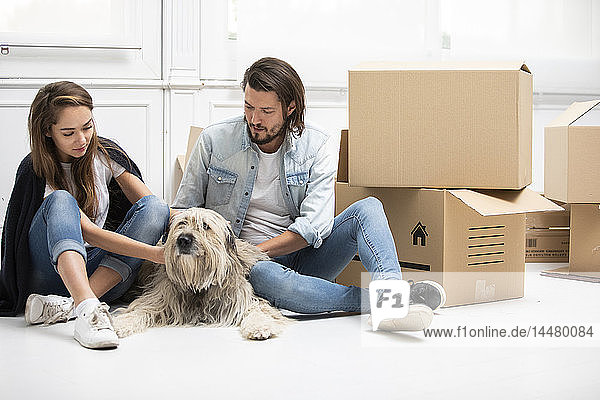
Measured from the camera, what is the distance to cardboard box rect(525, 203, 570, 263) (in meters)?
3.42

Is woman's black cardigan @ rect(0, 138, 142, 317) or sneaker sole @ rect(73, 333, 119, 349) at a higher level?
woman's black cardigan @ rect(0, 138, 142, 317)

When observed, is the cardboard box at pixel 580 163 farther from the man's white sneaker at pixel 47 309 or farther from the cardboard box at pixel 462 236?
the man's white sneaker at pixel 47 309

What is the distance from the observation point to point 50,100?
86.1 inches

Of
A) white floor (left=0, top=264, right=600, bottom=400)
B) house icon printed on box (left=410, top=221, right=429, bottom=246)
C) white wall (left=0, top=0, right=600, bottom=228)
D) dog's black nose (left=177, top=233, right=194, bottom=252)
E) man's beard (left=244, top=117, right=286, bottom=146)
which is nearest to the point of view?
white floor (left=0, top=264, right=600, bottom=400)

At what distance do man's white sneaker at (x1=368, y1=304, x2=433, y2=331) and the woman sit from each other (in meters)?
0.66

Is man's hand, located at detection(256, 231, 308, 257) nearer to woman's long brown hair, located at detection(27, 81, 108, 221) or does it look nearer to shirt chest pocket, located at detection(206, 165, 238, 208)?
shirt chest pocket, located at detection(206, 165, 238, 208)

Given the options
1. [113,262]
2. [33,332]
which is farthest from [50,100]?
[33,332]

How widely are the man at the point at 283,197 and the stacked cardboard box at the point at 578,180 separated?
3.92 feet

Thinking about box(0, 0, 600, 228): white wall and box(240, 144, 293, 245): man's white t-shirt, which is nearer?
box(240, 144, 293, 245): man's white t-shirt

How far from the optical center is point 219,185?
7.81ft

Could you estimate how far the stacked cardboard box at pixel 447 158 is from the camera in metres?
2.39

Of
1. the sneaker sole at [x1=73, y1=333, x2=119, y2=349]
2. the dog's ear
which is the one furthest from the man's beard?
the sneaker sole at [x1=73, y1=333, x2=119, y2=349]

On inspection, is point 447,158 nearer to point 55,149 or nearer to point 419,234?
point 419,234

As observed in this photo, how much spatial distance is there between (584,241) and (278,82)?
163cm
